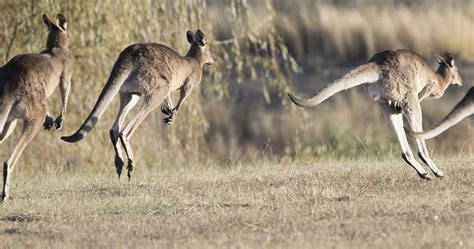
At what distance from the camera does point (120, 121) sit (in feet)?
36.3

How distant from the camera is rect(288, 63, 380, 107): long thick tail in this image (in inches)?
390

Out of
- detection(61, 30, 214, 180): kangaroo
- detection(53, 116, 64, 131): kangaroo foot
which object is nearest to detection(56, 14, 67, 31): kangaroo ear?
detection(61, 30, 214, 180): kangaroo

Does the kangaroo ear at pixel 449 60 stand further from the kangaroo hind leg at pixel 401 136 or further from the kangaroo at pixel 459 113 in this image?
the kangaroo at pixel 459 113

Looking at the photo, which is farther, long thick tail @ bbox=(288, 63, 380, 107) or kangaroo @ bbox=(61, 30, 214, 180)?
kangaroo @ bbox=(61, 30, 214, 180)

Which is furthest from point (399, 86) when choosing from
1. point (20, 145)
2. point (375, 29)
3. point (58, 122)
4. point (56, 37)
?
point (375, 29)

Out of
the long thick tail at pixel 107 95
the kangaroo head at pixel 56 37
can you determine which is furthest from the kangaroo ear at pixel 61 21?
the long thick tail at pixel 107 95

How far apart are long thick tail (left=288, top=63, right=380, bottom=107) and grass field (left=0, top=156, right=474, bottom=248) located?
76cm

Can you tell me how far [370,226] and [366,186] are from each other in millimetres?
2079

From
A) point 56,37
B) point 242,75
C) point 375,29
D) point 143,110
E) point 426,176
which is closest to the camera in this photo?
point 426,176

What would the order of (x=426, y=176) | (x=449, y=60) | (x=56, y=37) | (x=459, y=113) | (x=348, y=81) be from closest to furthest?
(x=459, y=113)
(x=348, y=81)
(x=426, y=176)
(x=56, y=37)
(x=449, y=60)

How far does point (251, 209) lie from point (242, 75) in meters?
6.29

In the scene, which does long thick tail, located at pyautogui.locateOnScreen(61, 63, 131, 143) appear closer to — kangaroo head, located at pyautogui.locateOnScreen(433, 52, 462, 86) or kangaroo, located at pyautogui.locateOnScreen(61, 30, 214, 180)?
kangaroo, located at pyautogui.locateOnScreen(61, 30, 214, 180)

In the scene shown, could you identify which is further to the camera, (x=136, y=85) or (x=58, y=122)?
(x=136, y=85)

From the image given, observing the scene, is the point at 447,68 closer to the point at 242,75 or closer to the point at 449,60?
the point at 449,60
